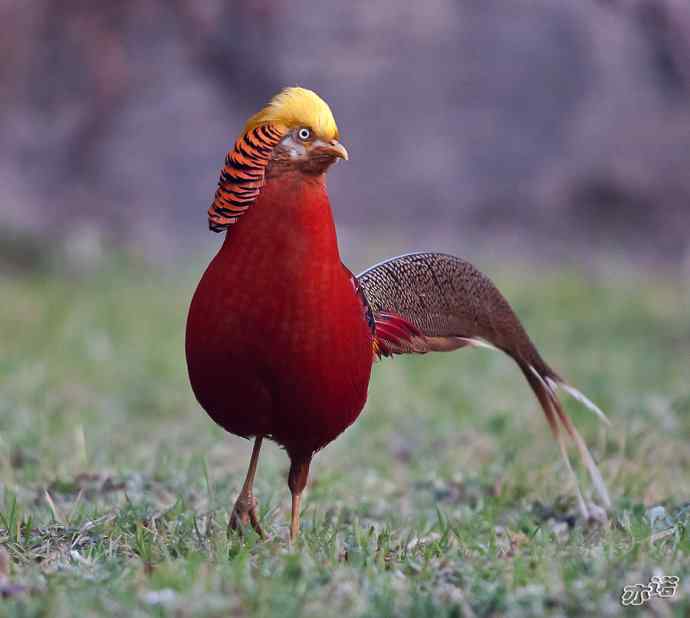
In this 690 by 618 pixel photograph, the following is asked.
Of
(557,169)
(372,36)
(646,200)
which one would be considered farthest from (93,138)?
(646,200)

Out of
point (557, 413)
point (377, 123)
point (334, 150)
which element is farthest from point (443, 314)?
point (377, 123)

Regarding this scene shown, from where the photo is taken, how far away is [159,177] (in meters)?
10.4

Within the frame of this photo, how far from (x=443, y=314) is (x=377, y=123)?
7722mm

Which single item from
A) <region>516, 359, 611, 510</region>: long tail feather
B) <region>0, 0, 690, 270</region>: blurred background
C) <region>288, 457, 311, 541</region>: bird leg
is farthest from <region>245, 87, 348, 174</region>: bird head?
<region>0, 0, 690, 270</region>: blurred background

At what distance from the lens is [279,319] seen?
2.87 meters

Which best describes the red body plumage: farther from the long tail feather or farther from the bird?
the long tail feather

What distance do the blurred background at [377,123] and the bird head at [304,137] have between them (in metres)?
5.28

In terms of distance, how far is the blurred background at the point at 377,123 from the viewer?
8906 millimetres

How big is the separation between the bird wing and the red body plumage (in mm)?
406

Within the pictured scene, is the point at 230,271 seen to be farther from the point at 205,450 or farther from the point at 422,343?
the point at 205,450

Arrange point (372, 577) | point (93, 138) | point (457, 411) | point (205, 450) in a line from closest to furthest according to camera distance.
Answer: point (372, 577)
point (205, 450)
point (457, 411)
point (93, 138)

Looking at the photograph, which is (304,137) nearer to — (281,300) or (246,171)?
(246,171)

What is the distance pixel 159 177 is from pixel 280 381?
777cm

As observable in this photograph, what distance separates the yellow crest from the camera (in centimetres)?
295
